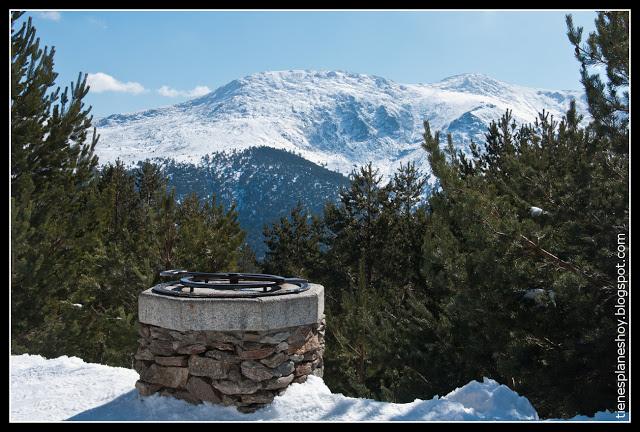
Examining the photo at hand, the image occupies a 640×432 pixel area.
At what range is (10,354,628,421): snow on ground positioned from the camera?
4.95 meters

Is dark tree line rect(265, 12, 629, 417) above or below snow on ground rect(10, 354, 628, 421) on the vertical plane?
above

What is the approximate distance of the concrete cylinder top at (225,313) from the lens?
505 cm

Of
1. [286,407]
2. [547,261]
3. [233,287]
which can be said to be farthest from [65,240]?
[547,261]

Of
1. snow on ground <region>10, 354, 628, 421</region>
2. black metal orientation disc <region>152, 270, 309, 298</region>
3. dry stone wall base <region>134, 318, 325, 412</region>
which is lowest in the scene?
snow on ground <region>10, 354, 628, 421</region>

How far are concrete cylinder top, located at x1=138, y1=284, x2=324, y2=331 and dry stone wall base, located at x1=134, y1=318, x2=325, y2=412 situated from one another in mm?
78

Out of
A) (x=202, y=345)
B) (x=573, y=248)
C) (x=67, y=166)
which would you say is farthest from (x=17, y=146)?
(x=573, y=248)

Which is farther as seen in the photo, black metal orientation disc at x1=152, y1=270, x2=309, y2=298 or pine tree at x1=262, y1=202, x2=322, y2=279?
pine tree at x1=262, y1=202, x2=322, y2=279

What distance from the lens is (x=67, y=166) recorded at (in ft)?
31.6

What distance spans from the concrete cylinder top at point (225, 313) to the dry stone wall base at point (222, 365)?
8 cm

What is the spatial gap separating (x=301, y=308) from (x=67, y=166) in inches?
238

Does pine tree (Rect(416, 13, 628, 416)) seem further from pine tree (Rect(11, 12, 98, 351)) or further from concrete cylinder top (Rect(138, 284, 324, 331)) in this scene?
pine tree (Rect(11, 12, 98, 351))

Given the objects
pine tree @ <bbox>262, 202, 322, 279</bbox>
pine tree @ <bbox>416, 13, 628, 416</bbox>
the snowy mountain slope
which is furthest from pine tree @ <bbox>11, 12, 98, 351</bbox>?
the snowy mountain slope

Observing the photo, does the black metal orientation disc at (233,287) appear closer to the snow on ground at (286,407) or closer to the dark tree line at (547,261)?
the snow on ground at (286,407)

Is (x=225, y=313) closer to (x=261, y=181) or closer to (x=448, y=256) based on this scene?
(x=448, y=256)
